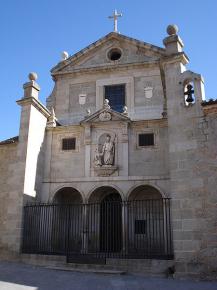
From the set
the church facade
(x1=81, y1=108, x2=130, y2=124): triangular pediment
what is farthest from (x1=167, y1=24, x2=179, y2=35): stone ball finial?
(x1=81, y1=108, x2=130, y2=124): triangular pediment

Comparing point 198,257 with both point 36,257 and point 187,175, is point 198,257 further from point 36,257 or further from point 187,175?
point 36,257

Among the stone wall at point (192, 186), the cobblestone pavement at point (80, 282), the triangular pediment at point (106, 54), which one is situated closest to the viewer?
the cobblestone pavement at point (80, 282)

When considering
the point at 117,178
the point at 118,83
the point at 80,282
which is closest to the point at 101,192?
the point at 117,178

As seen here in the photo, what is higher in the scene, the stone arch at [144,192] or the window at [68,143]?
the window at [68,143]

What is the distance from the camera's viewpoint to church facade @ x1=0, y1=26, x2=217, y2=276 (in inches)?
420

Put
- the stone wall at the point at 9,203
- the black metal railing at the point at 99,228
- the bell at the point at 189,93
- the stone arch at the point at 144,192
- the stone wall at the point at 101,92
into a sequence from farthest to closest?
the stone wall at the point at 101,92
the stone arch at the point at 144,192
the black metal railing at the point at 99,228
the stone wall at the point at 9,203
the bell at the point at 189,93

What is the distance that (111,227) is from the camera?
A: 48.2 feet

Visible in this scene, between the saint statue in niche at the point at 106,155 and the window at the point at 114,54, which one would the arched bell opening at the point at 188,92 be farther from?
the window at the point at 114,54

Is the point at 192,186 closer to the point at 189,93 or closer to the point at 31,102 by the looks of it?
the point at 189,93

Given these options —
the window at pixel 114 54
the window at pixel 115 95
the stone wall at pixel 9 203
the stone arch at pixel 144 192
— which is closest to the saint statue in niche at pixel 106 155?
the stone arch at pixel 144 192

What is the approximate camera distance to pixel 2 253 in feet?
42.4

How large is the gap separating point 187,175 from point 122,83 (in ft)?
31.2

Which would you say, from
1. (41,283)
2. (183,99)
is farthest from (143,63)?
(41,283)

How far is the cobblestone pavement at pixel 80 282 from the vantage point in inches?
332
